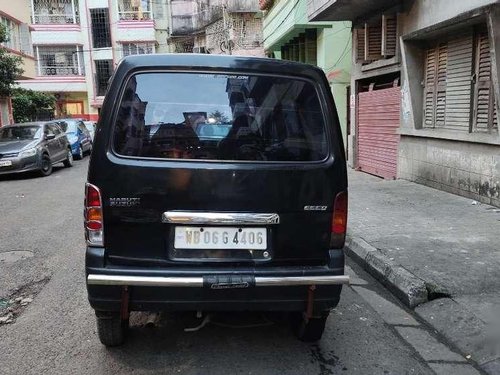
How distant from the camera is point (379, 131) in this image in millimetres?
12352

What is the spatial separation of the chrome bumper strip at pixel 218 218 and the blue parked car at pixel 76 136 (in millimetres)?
16801

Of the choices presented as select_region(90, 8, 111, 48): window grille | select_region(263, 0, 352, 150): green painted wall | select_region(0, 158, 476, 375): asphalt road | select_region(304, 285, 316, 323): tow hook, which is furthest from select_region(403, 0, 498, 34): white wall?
select_region(90, 8, 111, 48): window grille

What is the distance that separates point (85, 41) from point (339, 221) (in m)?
40.3

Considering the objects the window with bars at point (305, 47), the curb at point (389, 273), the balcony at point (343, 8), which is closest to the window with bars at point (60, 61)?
the window with bars at point (305, 47)

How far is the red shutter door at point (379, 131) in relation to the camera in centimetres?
1143

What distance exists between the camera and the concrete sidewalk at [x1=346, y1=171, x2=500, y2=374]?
388cm

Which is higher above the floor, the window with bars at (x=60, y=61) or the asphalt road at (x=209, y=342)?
the window with bars at (x=60, y=61)

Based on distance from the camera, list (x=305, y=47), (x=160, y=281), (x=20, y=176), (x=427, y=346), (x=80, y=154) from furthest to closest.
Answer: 1. (x=80, y=154)
2. (x=305, y=47)
3. (x=20, y=176)
4. (x=427, y=346)
5. (x=160, y=281)

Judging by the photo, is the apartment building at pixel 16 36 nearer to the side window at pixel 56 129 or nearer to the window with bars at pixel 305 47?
the side window at pixel 56 129

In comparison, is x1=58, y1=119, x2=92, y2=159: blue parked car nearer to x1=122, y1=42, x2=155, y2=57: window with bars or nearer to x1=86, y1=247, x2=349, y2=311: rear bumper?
x1=86, y1=247, x2=349, y2=311: rear bumper

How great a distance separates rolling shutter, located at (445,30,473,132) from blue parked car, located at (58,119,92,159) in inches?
547

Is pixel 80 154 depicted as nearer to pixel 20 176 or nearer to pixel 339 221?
pixel 20 176

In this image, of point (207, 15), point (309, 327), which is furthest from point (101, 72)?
point (309, 327)

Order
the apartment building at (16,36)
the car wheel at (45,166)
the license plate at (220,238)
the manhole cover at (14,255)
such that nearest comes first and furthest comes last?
the license plate at (220,238)
the manhole cover at (14,255)
the car wheel at (45,166)
the apartment building at (16,36)
